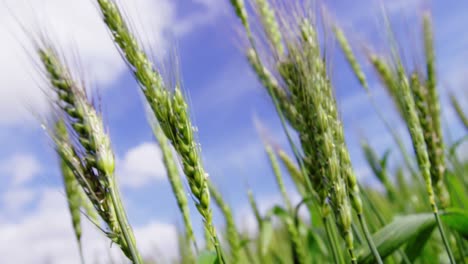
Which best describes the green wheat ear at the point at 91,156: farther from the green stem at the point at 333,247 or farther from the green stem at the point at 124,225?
the green stem at the point at 333,247

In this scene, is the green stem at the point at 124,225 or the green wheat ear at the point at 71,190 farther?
the green wheat ear at the point at 71,190

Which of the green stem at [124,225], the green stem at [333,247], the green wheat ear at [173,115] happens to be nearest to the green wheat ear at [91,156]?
the green stem at [124,225]

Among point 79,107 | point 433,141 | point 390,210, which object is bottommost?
point 390,210

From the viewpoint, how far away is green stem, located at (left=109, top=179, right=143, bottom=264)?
130 centimetres

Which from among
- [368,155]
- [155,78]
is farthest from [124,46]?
[368,155]

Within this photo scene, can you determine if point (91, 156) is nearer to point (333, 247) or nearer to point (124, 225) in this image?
point (124, 225)

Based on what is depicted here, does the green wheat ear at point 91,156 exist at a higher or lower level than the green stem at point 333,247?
higher

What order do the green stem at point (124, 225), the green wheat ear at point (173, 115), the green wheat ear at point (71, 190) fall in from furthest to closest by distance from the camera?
1. the green wheat ear at point (71, 190)
2. the green wheat ear at point (173, 115)
3. the green stem at point (124, 225)

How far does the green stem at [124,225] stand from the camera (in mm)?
1300

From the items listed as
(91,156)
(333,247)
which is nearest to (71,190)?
(91,156)

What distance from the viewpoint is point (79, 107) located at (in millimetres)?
1504

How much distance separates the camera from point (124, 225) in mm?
1316

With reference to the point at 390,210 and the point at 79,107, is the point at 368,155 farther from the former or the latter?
the point at 79,107

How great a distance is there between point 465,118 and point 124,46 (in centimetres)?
302
